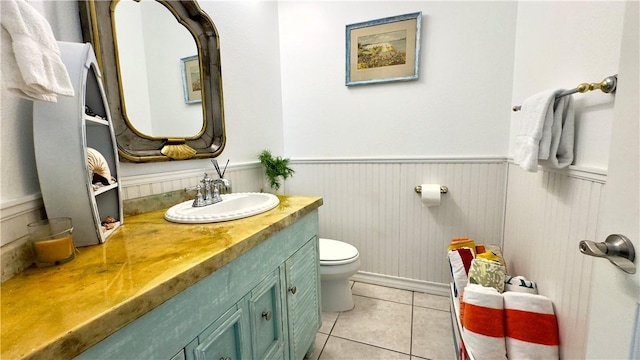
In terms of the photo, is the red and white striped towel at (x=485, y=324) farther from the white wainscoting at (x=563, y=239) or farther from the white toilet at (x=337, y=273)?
the white toilet at (x=337, y=273)

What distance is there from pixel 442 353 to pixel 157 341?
145 cm

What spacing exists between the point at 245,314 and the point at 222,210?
554 mm

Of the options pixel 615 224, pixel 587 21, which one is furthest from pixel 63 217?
pixel 587 21

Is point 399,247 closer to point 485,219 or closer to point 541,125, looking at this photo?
point 485,219

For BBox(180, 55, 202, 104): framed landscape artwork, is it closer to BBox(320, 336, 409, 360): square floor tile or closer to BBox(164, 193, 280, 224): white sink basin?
BBox(164, 193, 280, 224): white sink basin

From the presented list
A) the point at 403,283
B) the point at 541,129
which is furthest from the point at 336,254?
the point at 541,129

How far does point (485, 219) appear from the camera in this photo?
1.79 meters

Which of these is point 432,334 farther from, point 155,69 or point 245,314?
point 155,69

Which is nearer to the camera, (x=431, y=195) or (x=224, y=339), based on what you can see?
(x=224, y=339)

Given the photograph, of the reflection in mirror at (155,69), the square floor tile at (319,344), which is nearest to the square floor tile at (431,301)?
the square floor tile at (319,344)

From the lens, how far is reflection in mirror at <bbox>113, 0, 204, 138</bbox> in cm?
110

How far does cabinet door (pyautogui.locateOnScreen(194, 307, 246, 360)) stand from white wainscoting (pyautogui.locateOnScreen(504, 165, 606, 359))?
1.08 m

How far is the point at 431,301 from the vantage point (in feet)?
6.15

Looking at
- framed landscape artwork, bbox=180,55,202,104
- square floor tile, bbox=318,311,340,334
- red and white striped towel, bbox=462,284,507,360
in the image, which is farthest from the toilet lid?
framed landscape artwork, bbox=180,55,202,104
